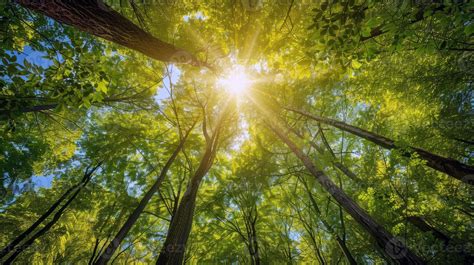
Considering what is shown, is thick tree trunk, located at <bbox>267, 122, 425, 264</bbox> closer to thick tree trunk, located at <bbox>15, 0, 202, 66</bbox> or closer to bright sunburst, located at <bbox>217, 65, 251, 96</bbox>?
A: bright sunburst, located at <bbox>217, 65, 251, 96</bbox>

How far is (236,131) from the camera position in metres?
8.11

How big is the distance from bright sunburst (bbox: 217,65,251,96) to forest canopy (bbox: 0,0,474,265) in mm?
78

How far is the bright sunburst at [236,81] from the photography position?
209 inches

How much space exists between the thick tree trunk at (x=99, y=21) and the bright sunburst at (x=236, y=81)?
110 inches

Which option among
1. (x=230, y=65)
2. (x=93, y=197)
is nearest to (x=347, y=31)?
(x=230, y=65)

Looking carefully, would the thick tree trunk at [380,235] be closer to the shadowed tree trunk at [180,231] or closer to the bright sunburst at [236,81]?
the shadowed tree trunk at [180,231]

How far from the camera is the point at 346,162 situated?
7.07m

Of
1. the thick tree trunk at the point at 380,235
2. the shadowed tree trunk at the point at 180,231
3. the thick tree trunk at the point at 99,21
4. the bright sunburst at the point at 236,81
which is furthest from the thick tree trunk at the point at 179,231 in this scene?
the thick tree trunk at the point at 380,235

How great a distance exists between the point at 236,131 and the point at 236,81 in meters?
2.73

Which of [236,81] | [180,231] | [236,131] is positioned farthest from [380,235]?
[236,131]

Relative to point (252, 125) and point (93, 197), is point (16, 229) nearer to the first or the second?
point (93, 197)

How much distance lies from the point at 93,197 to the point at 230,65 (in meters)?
8.18

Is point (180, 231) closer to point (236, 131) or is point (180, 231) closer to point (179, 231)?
point (179, 231)

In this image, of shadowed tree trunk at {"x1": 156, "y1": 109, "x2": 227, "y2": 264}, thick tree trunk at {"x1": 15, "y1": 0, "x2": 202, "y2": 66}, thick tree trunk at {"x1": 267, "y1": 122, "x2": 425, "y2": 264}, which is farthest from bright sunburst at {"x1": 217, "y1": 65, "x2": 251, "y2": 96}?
thick tree trunk at {"x1": 267, "y1": 122, "x2": 425, "y2": 264}
